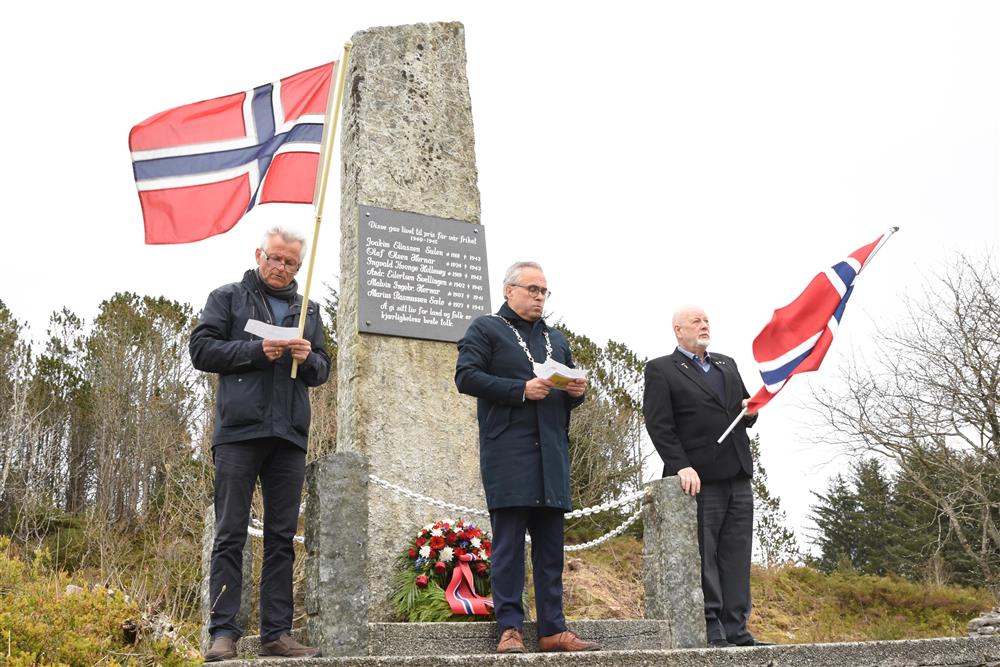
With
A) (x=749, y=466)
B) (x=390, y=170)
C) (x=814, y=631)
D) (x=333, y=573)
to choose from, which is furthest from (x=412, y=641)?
(x=814, y=631)

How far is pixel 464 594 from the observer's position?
551cm

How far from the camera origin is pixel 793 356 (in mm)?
5262

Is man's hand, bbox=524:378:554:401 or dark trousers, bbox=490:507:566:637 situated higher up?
man's hand, bbox=524:378:554:401

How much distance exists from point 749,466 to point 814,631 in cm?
741

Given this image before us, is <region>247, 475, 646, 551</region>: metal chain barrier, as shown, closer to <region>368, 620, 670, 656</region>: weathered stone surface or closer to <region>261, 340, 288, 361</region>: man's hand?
<region>368, 620, 670, 656</region>: weathered stone surface

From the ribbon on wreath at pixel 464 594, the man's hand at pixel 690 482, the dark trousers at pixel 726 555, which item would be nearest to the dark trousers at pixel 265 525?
the ribbon on wreath at pixel 464 594

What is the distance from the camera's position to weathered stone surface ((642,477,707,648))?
452 cm

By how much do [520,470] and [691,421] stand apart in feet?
4.14

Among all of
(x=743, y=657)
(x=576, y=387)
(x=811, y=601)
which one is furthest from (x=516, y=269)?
(x=811, y=601)

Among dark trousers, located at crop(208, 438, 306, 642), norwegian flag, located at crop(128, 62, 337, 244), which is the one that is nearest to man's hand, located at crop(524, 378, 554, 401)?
dark trousers, located at crop(208, 438, 306, 642)

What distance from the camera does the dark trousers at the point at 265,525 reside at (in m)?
3.83

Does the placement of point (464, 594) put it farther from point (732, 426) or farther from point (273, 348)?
point (273, 348)

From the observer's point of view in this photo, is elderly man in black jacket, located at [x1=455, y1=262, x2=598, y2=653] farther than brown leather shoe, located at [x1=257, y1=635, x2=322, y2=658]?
Yes

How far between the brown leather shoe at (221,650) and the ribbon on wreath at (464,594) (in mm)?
1781
